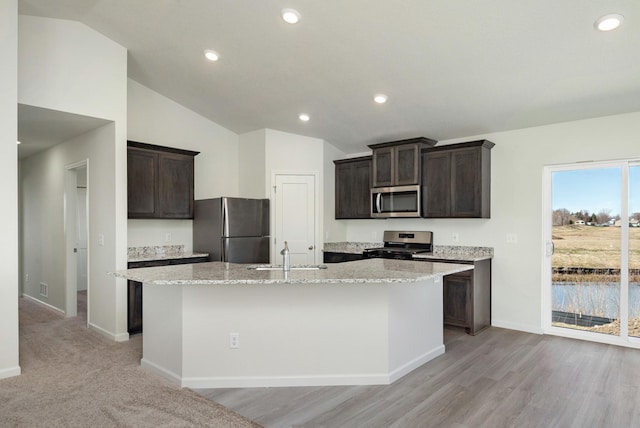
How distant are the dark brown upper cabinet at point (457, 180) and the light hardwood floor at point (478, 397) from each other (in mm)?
1807

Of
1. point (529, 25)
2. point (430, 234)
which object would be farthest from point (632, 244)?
point (529, 25)

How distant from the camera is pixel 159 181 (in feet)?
16.6

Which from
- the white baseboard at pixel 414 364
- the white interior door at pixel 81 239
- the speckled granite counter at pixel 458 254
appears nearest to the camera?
→ the white baseboard at pixel 414 364

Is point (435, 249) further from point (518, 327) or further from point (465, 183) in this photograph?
point (518, 327)

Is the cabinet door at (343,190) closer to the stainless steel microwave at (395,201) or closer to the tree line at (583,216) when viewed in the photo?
the stainless steel microwave at (395,201)

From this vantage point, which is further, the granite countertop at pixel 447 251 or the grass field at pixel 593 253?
the granite countertop at pixel 447 251

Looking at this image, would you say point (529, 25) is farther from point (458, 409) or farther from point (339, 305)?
point (458, 409)

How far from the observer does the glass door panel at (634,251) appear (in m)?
4.13

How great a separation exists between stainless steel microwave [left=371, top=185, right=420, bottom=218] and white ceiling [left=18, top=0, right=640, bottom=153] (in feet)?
2.59

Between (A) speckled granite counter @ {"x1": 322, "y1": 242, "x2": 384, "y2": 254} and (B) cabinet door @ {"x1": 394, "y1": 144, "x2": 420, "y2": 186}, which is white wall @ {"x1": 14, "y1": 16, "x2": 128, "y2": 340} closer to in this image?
(A) speckled granite counter @ {"x1": 322, "y1": 242, "x2": 384, "y2": 254}

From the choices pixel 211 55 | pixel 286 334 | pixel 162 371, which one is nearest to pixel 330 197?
pixel 211 55

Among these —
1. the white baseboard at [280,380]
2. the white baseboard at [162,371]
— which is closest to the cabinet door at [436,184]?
the white baseboard at [280,380]

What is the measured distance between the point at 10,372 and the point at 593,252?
5814mm

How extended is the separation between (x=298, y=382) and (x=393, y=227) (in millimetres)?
3383
